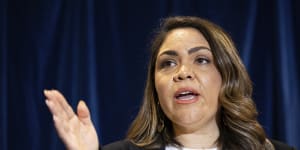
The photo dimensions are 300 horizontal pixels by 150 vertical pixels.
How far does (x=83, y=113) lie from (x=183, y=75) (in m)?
0.35

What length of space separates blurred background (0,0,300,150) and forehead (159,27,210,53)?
0.43m

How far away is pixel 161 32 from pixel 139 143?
0.37m

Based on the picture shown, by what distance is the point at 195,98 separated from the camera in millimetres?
1235

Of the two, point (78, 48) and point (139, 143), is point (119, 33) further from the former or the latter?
point (139, 143)

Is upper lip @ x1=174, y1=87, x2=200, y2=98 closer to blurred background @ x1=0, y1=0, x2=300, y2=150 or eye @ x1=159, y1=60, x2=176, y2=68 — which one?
eye @ x1=159, y1=60, x2=176, y2=68

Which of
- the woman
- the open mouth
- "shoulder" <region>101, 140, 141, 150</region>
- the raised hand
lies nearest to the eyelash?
the woman

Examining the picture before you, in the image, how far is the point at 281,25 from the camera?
5.72 ft

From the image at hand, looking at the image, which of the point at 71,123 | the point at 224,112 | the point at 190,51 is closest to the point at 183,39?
the point at 190,51

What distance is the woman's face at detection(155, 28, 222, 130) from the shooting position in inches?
48.5

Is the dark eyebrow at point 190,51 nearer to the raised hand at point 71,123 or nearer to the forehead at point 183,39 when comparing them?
the forehead at point 183,39

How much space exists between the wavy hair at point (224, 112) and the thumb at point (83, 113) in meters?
0.32

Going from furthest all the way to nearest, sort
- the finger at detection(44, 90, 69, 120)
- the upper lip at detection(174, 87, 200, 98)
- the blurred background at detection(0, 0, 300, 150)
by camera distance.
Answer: the blurred background at detection(0, 0, 300, 150), the upper lip at detection(174, 87, 200, 98), the finger at detection(44, 90, 69, 120)

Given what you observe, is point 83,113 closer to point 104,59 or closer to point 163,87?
point 163,87

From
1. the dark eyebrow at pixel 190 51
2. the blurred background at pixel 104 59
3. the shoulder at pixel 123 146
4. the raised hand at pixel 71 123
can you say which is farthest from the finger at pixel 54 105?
the blurred background at pixel 104 59
